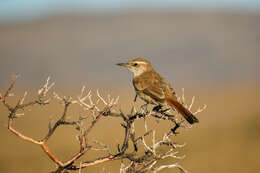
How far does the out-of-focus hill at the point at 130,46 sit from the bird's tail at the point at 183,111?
42.8m

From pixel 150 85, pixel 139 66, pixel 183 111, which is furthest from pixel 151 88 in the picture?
pixel 183 111

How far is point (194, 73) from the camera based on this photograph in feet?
194

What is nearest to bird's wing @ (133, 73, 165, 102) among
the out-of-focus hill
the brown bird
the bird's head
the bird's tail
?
the brown bird

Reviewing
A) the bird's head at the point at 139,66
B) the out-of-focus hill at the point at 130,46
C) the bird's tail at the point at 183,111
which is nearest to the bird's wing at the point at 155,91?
the bird's tail at the point at 183,111

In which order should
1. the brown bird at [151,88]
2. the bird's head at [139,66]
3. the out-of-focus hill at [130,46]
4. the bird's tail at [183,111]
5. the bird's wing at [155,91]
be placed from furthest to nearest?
1. the out-of-focus hill at [130,46]
2. the bird's head at [139,66]
3. the bird's wing at [155,91]
4. the brown bird at [151,88]
5. the bird's tail at [183,111]

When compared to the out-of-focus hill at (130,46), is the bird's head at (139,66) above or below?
below

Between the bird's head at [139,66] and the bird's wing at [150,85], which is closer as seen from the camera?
the bird's wing at [150,85]

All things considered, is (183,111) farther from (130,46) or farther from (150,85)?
(130,46)

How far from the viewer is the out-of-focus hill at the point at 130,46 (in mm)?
59138

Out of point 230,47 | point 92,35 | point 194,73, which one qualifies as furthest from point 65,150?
point 92,35

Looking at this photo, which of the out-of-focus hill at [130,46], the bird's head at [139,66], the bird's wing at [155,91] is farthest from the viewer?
the out-of-focus hill at [130,46]

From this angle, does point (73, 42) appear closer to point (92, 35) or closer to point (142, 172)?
point (92, 35)

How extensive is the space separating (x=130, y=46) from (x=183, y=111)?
227 feet

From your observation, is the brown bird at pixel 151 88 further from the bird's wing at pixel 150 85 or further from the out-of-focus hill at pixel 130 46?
the out-of-focus hill at pixel 130 46
